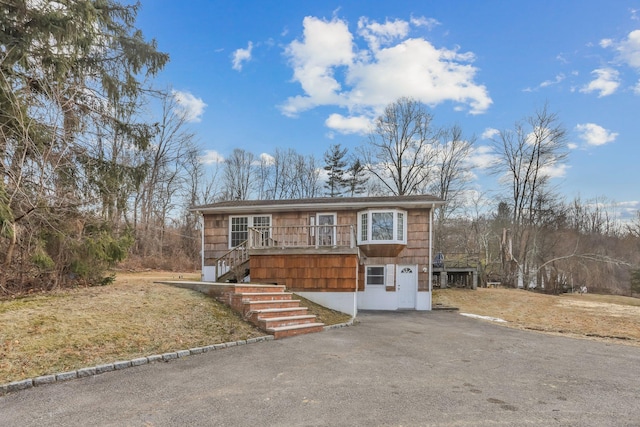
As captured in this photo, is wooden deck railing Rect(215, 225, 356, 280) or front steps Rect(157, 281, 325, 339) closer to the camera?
front steps Rect(157, 281, 325, 339)

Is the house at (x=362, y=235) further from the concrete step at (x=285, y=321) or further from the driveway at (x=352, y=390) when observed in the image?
the driveway at (x=352, y=390)

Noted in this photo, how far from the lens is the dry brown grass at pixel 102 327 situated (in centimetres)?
517

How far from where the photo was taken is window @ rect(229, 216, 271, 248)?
1497 centimetres

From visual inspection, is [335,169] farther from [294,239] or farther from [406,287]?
[406,287]

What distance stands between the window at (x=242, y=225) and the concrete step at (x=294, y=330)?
6964 millimetres

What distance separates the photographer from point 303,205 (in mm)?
14445

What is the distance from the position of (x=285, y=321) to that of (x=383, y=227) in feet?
22.0

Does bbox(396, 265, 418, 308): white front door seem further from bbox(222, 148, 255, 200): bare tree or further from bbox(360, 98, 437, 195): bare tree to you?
bbox(222, 148, 255, 200): bare tree

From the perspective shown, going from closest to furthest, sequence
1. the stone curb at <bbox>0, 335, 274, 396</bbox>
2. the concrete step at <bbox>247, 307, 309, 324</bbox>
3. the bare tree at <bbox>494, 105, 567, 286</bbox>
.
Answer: the stone curb at <bbox>0, 335, 274, 396</bbox>
the concrete step at <bbox>247, 307, 309, 324</bbox>
the bare tree at <bbox>494, 105, 567, 286</bbox>

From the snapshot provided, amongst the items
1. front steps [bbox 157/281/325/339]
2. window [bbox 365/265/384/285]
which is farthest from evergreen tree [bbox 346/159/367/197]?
front steps [bbox 157/281/325/339]

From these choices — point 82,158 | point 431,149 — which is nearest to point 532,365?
point 82,158

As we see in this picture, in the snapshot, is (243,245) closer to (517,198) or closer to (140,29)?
(140,29)

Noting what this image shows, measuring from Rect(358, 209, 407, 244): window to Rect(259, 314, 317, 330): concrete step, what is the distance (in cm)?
537

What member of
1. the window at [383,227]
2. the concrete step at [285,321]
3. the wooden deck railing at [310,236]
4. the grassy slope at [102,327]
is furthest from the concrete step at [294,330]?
the window at [383,227]
